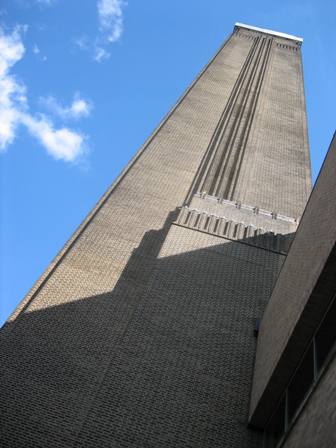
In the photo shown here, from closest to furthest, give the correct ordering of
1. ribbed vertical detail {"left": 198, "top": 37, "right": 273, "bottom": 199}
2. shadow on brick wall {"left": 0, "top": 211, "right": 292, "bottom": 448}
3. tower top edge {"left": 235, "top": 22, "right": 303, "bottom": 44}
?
shadow on brick wall {"left": 0, "top": 211, "right": 292, "bottom": 448}, ribbed vertical detail {"left": 198, "top": 37, "right": 273, "bottom": 199}, tower top edge {"left": 235, "top": 22, "right": 303, "bottom": 44}

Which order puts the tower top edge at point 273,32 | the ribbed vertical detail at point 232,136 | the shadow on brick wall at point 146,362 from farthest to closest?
the tower top edge at point 273,32 → the ribbed vertical detail at point 232,136 → the shadow on brick wall at point 146,362

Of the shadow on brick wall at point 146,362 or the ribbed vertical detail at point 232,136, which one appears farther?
the ribbed vertical detail at point 232,136

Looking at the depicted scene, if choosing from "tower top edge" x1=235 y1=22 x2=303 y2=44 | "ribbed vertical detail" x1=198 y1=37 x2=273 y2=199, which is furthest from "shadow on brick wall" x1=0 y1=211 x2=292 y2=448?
"tower top edge" x1=235 y1=22 x2=303 y2=44

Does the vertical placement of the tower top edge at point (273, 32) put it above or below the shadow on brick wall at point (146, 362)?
above

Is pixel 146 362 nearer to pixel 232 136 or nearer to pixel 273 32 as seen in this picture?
pixel 232 136

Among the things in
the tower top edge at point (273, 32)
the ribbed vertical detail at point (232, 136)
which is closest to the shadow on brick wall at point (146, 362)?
the ribbed vertical detail at point (232, 136)

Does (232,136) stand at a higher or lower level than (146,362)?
higher

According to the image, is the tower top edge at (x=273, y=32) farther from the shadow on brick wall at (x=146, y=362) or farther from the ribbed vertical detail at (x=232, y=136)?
the shadow on brick wall at (x=146, y=362)

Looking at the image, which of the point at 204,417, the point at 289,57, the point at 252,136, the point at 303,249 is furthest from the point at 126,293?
the point at 289,57

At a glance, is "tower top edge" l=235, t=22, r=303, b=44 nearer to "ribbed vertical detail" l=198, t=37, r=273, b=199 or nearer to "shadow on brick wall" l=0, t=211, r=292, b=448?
"ribbed vertical detail" l=198, t=37, r=273, b=199

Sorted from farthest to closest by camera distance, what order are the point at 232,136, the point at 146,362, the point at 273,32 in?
the point at 273,32 → the point at 232,136 → the point at 146,362

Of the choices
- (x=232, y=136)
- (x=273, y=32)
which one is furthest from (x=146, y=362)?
(x=273, y=32)

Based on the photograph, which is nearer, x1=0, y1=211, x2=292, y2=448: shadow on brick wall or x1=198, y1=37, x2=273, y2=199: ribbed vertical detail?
x1=0, y1=211, x2=292, y2=448: shadow on brick wall

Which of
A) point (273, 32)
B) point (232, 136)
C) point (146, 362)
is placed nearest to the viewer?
point (146, 362)
